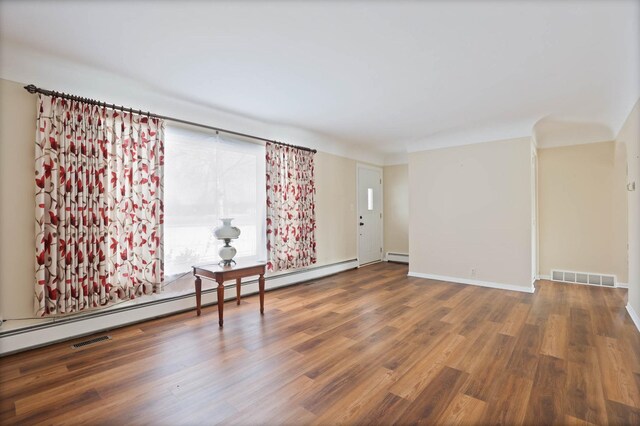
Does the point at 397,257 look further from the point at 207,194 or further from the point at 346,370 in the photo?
the point at 346,370

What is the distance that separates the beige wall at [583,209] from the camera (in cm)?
482

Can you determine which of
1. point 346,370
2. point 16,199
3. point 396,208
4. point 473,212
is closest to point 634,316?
point 473,212

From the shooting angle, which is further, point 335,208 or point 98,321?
point 335,208

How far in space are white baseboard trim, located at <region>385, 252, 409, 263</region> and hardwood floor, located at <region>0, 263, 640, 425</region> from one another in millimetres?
3215

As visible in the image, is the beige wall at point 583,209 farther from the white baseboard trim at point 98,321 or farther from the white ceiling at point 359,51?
the white baseboard trim at point 98,321

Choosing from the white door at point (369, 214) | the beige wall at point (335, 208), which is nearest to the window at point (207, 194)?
the beige wall at point (335, 208)

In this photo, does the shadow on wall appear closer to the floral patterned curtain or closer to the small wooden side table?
the floral patterned curtain

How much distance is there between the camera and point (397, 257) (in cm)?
707

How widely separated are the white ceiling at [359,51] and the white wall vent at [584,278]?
2.60 meters

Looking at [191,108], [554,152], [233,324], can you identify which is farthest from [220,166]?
[554,152]

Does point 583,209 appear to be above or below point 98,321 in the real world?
above

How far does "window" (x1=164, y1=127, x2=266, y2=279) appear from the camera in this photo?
3582mm

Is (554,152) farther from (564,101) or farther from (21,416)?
(21,416)

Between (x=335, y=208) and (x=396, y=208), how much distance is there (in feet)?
6.58
